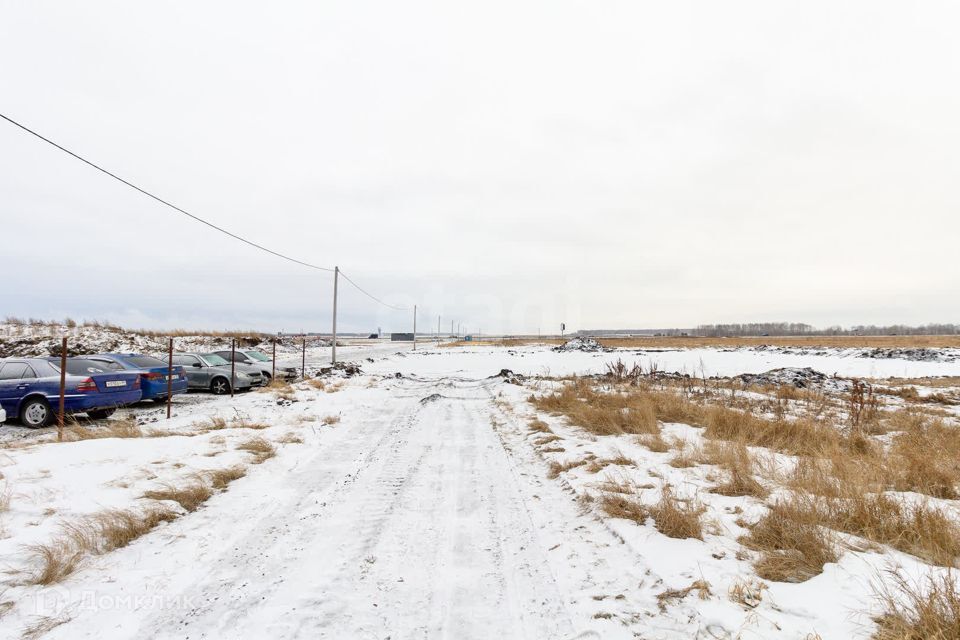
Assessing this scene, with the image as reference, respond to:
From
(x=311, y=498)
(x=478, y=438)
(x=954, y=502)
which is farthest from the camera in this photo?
(x=478, y=438)

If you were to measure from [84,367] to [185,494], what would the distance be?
313 inches

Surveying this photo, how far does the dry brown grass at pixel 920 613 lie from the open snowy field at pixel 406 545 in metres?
0.11

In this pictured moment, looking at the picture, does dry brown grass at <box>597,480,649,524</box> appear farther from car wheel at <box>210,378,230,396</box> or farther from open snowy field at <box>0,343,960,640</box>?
car wheel at <box>210,378,230,396</box>

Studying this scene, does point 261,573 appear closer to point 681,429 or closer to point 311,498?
point 311,498

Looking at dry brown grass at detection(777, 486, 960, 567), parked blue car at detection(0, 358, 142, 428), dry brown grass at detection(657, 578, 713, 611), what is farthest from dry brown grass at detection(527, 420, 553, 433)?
parked blue car at detection(0, 358, 142, 428)

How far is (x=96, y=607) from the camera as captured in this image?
118 inches

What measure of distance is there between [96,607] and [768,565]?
502 cm

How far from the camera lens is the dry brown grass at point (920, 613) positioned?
2.33m

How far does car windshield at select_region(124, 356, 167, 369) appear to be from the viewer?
12038 millimetres

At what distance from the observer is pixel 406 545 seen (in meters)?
3.96

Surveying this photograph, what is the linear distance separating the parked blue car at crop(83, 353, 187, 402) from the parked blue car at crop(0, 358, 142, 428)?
1.94 feet

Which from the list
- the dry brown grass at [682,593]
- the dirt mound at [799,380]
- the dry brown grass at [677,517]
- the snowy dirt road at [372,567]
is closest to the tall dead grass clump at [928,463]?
the dry brown grass at [677,517]

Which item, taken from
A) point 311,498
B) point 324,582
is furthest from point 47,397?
point 324,582

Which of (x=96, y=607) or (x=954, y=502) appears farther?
(x=954, y=502)
